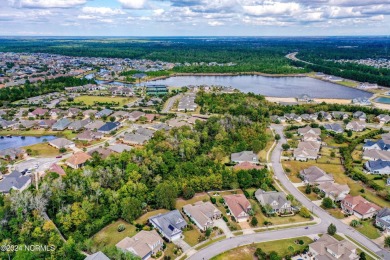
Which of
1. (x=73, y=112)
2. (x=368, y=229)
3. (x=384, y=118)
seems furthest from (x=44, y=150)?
(x=384, y=118)

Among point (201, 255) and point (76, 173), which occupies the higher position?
point (76, 173)

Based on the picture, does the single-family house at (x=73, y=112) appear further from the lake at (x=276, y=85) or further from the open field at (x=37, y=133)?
the lake at (x=276, y=85)

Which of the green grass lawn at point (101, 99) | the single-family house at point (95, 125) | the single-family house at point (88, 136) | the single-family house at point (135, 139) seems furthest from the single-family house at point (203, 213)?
the green grass lawn at point (101, 99)

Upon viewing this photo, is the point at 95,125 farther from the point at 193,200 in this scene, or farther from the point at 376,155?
the point at 376,155

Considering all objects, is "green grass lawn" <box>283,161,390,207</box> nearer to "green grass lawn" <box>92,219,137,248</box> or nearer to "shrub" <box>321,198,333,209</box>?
"shrub" <box>321,198,333,209</box>

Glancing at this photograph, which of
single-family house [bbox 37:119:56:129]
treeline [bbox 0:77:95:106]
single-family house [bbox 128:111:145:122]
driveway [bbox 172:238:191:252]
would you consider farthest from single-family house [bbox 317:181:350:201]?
treeline [bbox 0:77:95:106]

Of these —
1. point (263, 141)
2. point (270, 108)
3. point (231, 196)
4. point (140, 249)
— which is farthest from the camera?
point (270, 108)

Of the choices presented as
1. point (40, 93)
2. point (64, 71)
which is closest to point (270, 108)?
point (40, 93)

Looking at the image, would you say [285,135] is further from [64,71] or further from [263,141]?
[64,71]
